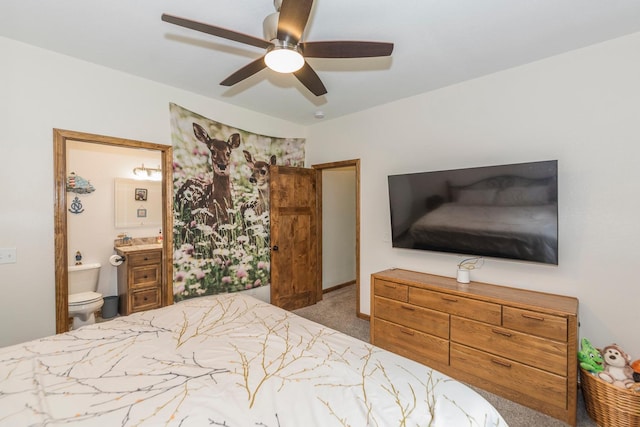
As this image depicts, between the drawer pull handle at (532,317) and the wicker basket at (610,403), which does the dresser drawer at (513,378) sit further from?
the drawer pull handle at (532,317)

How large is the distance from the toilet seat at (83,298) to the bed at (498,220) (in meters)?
3.74

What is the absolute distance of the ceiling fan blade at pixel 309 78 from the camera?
1.89m

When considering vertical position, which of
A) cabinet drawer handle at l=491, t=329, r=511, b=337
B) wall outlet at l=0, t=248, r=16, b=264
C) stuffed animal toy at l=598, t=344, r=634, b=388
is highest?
wall outlet at l=0, t=248, r=16, b=264

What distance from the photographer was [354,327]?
3.51 metres

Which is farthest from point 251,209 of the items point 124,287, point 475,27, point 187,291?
point 475,27

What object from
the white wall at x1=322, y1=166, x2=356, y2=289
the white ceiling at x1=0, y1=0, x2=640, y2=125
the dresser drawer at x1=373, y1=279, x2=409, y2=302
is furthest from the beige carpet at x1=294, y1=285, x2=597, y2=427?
the white ceiling at x1=0, y1=0, x2=640, y2=125

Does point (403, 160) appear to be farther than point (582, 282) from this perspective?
Yes

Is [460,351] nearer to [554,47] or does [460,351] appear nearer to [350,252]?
[554,47]

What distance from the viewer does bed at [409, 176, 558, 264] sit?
228 centimetres

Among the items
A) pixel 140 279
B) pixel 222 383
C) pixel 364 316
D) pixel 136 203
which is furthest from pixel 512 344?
pixel 136 203

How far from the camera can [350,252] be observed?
536 centimetres

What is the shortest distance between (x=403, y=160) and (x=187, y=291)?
2869mm

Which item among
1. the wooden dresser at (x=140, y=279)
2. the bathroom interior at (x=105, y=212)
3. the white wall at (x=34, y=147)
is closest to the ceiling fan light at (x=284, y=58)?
the white wall at (x=34, y=147)

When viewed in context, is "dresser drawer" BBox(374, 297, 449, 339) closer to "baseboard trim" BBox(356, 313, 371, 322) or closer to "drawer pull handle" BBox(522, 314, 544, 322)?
"drawer pull handle" BBox(522, 314, 544, 322)
